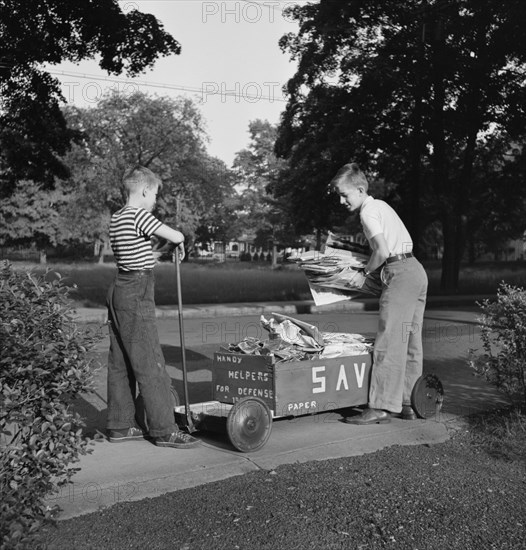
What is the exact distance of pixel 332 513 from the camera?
4.00 meters

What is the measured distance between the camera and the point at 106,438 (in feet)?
18.2

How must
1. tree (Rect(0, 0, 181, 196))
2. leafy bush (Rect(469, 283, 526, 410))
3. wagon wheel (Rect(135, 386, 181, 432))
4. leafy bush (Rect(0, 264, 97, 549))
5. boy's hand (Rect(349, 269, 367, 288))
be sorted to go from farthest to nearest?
tree (Rect(0, 0, 181, 196)) < boy's hand (Rect(349, 269, 367, 288)) < leafy bush (Rect(469, 283, 526, 410)) < wagon wheel (Rect(135, 386, 181, 432)) < leafy bush (Rect(0, 264, 97, 549))

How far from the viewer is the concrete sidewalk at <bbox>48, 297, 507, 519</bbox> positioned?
4324mm

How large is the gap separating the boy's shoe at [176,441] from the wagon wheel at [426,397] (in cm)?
196

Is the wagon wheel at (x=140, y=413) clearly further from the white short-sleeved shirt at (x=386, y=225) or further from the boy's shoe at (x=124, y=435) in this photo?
the white short-sleeved shirt at (x=386, y=225)

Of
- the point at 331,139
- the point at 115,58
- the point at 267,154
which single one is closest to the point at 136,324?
the point at 115,58

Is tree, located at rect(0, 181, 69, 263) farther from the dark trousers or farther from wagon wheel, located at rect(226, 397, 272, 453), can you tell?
wagon wheel, located at rect(226, 397, 272, 453)

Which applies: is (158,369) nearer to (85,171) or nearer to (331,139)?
(331,139)

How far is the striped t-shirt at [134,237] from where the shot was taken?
206 inches

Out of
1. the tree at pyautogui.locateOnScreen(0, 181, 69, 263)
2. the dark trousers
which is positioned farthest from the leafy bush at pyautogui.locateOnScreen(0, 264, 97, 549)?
the tree at pyautogui.locateOnScreen(0, 181, 69, 263)

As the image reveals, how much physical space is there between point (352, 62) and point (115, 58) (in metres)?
10.1

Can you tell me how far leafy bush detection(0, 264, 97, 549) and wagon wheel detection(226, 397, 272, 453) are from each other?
5.81 feet

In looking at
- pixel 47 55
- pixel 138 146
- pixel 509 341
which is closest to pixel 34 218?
pixel 138 146

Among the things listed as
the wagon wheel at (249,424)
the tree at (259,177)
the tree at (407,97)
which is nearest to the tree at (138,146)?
the tree at (259,177)
